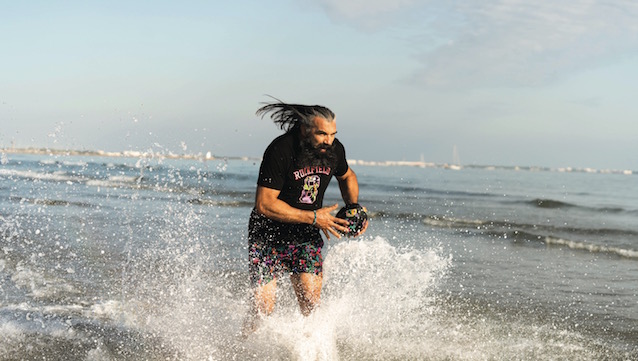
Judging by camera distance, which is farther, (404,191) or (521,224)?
(404,191)

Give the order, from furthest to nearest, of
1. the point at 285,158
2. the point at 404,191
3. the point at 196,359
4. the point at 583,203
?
the point at 404,191 < the point at 583,203 < the point at 196,359 < the point at 285,158

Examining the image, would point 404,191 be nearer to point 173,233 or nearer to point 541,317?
point 173,233

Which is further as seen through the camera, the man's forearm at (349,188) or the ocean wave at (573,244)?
the ocean wave at (573,244)

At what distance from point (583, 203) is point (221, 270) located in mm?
21695

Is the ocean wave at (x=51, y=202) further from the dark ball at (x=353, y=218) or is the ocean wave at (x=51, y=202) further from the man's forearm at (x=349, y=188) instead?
the dark ball at (x=353, y=218)

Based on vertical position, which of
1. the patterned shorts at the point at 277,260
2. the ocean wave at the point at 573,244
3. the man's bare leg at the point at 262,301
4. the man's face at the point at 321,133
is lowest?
A: the ocean wave at the point at 573,244

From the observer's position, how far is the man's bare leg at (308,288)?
Result: 5102mm

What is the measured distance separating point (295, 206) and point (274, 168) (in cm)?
37

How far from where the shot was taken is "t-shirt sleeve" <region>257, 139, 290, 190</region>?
478cm

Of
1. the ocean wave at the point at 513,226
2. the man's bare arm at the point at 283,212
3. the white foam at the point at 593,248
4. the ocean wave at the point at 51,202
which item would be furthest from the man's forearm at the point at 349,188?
the ocean wave at the point at 51,202

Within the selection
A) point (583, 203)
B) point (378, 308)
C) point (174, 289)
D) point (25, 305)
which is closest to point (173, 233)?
point (174, 289)

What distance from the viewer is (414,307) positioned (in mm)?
7246

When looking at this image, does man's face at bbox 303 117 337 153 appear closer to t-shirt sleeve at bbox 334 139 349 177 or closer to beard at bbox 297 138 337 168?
beard at bbox 297 138 337 168

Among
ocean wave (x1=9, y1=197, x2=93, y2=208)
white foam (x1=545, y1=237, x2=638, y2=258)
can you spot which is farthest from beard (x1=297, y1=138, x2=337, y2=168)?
ocean wave (x1=9, y1=197, x2=93, y2=208)
